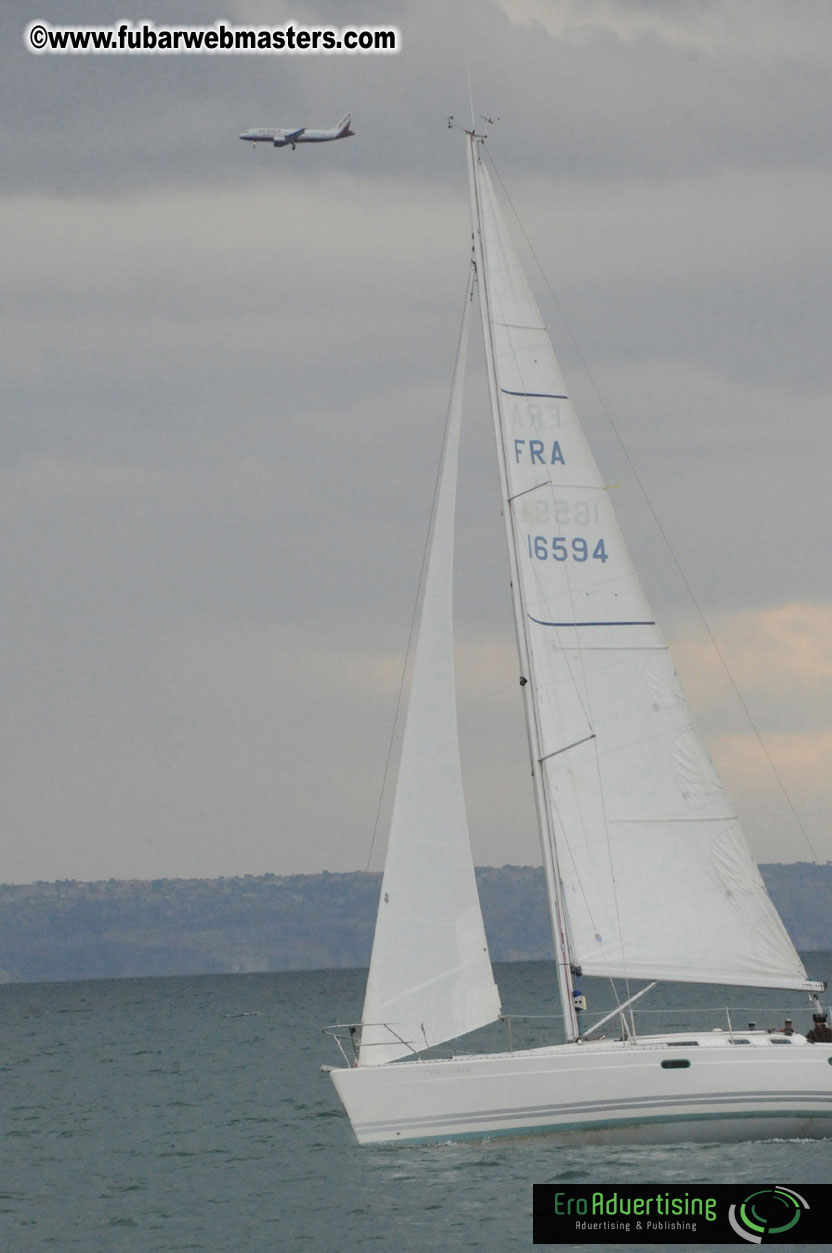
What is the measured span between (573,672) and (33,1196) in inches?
411

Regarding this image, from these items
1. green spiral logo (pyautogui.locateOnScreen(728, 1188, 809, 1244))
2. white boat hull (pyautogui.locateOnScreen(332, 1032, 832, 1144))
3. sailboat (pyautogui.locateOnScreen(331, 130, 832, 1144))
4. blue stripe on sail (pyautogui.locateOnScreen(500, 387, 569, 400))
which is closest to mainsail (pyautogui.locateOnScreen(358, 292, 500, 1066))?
sailboat (pyautogui.locateOnScreen(331, 130, 832, 1144))

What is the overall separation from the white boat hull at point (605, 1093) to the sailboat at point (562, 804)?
0.18 feet

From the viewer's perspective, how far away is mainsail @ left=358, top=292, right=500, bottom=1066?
2269cm

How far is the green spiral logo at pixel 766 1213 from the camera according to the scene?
1809cm

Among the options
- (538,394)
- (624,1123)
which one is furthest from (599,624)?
(624,1123)

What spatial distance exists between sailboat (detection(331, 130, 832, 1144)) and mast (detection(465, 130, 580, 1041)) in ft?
0.10

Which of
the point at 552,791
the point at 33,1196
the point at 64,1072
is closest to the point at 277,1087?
the point at 64,1072

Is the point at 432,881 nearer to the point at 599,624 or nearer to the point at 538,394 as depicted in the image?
the point at 599,624

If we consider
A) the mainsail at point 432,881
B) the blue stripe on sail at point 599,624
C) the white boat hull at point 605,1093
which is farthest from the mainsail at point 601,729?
the white boat hull at point 605,1093

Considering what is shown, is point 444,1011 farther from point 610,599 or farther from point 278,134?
point 278,134

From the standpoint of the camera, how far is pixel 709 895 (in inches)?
915

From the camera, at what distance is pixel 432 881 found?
76.3 ft

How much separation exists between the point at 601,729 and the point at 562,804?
1173 mm

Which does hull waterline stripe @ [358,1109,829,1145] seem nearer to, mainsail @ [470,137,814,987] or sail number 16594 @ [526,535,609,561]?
mainsail @ [470,137,814,987]
